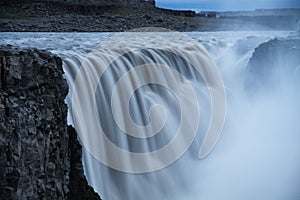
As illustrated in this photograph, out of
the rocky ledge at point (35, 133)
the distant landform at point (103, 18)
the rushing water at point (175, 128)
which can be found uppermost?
the rocky ledge at point (35, 133)

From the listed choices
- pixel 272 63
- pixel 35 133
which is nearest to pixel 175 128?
pixel 35 133

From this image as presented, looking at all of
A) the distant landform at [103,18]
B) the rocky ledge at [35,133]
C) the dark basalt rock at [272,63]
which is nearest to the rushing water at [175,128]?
the dark basalt rock at [272,63]

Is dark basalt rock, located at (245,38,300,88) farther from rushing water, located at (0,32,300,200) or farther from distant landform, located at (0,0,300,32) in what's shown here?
distant landform, located at (0,0,300,32)

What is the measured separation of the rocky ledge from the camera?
4375 mm

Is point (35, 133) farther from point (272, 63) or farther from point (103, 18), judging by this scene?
point (103, 18)

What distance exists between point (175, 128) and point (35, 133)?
436 cm

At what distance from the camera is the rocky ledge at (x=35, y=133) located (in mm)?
4375

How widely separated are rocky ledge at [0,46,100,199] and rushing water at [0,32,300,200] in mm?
1210

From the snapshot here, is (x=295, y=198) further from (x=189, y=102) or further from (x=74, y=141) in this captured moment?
(x=74, y=141)

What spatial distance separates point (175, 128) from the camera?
341 inches

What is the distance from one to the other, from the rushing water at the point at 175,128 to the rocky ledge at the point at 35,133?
3.97 ft

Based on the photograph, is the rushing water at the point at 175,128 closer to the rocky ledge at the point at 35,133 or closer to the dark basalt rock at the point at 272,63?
the dark basalt rock at the point at 272,63

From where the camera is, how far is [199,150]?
28.8 ft

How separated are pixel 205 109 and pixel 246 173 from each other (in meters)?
2.07
